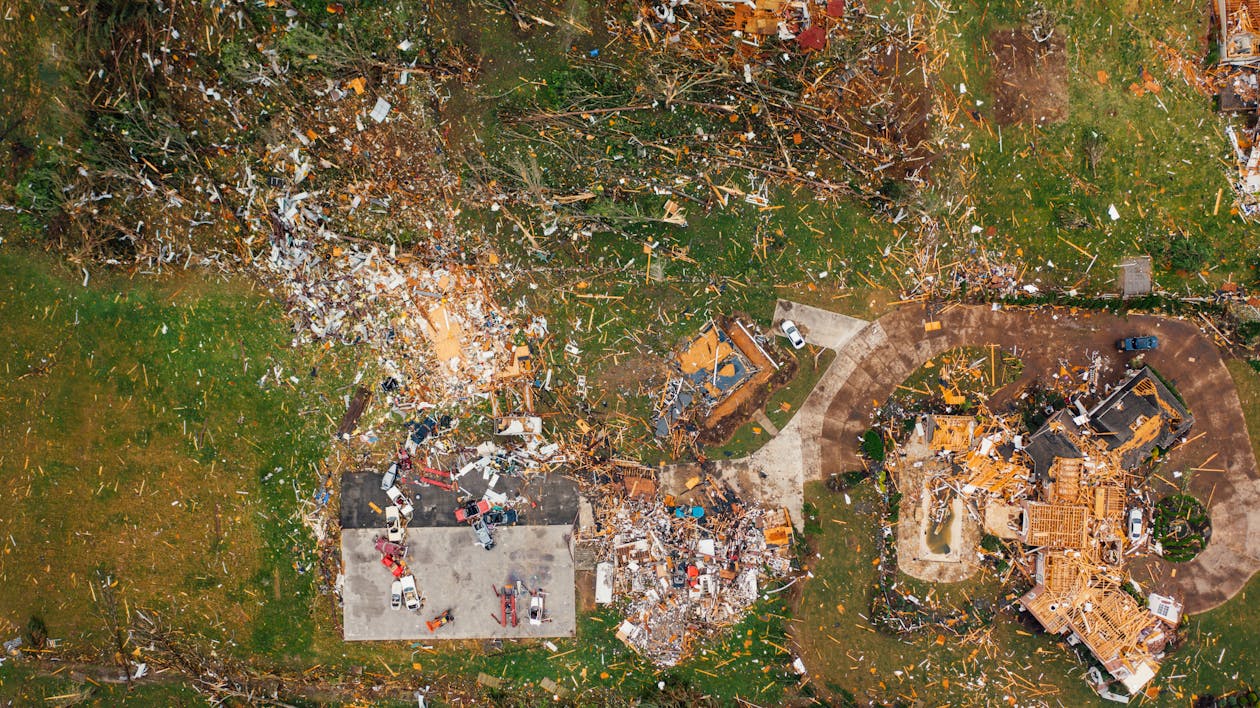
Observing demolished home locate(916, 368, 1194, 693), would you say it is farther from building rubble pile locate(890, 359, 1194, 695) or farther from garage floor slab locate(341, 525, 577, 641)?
garage floor slab locate(341, 525, 577, 641)

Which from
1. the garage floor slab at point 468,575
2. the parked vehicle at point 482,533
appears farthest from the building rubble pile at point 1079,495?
the parked vehicle at point 482,533

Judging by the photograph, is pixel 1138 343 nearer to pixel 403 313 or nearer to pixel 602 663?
pixel 602 663

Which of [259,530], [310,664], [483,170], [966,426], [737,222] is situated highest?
[483,170]

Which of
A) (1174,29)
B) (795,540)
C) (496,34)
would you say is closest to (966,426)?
(795,540)

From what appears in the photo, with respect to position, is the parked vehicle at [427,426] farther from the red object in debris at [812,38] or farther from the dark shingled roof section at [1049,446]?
the dark shingled roof section at [1049,446]

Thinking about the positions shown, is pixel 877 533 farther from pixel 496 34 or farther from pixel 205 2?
pixel 205 2

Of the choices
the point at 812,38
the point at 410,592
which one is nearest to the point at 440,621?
the point at 410,592
